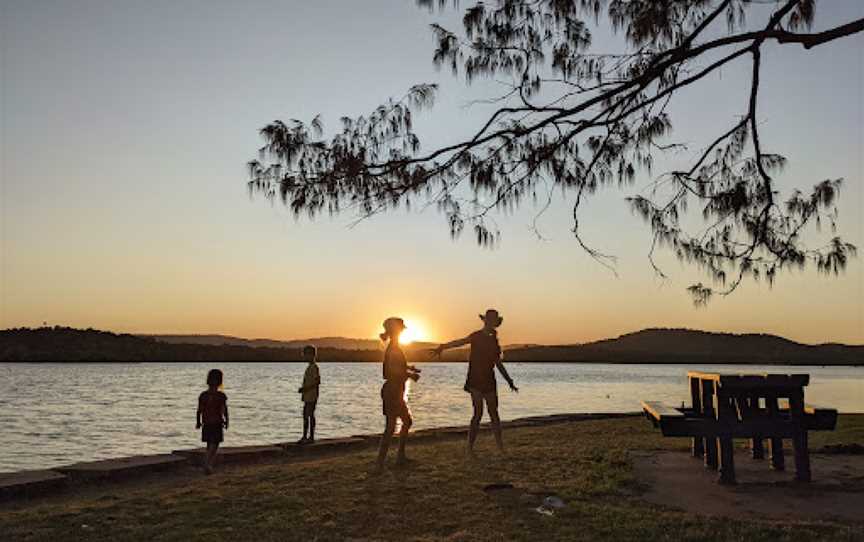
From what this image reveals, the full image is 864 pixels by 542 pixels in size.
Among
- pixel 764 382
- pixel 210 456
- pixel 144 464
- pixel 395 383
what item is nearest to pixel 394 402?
pixel 395 383

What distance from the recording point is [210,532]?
20.2ft

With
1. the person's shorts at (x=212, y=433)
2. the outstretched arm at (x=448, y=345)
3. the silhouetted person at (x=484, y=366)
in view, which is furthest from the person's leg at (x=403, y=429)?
the person's shorts at (x=212, y=433)

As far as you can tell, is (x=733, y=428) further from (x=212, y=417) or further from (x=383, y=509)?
(x=212, y=417)

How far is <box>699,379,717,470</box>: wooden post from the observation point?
8883mm

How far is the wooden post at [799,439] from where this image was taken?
8062 millimetres

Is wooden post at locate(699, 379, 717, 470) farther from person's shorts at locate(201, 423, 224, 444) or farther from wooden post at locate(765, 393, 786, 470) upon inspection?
person's shorts at locate(201, 423, 224, 444)

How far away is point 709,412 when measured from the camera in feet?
30.3

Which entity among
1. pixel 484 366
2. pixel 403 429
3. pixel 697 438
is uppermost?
pixel 484 366

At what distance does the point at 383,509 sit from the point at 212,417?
175 inches

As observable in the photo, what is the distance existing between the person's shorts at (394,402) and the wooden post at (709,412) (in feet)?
11.6

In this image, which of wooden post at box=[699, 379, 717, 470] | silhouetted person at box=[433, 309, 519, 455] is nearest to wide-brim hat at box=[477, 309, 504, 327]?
silhouetted person at box=[433, 309, 519, 455]

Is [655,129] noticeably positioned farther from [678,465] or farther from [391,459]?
[391,459]

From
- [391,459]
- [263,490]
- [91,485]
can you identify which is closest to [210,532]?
[263,490]

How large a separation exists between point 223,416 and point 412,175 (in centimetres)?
480
